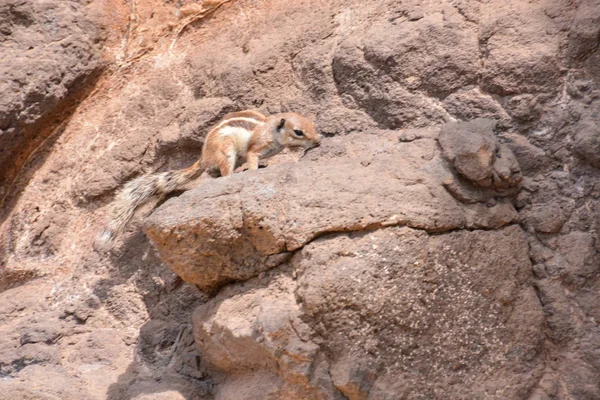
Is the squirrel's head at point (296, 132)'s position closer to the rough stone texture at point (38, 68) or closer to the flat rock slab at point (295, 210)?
the flat rock slab at point (295, 210)

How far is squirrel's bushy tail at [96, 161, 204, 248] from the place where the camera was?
12.1 ft

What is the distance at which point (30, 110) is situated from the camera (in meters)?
4.32

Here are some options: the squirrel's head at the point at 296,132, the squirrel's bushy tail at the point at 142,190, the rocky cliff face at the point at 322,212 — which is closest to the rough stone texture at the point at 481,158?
the rocky cliff face at the point at 322,212

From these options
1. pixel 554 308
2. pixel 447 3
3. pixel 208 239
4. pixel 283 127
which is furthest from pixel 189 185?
pixel 554 308

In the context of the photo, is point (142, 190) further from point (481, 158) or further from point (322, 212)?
point (481, 158)

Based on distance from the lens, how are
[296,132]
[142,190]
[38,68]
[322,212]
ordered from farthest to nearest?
[38,68], [142,190], [296,132], [322,212]

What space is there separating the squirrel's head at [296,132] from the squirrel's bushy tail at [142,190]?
1.30 ft

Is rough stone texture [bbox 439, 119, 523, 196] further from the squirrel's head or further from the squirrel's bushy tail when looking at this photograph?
the squirrel's bushy tail

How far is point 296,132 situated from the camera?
11.8 ft

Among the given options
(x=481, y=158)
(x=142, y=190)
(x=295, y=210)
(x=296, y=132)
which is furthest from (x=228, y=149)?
(x=481, y=158)

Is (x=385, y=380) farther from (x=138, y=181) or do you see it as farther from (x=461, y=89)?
(x=138, y=181)

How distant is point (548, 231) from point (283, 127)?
1.20 meters

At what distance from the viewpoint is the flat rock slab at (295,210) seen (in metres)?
2.91

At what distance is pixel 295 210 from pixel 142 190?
3.40 feet
